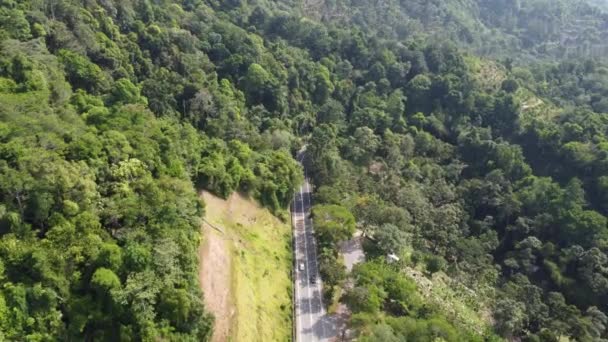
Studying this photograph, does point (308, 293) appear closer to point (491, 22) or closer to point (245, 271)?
point (245, 271)

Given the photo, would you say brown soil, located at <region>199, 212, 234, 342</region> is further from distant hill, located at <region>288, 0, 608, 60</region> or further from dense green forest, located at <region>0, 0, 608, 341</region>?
distant hill, located at <region>288, 0, 608, 60</region>

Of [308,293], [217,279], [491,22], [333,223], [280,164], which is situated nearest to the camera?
[217,279]

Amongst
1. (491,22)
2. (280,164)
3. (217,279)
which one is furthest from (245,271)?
(491,22)

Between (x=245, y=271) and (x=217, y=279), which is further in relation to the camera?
(x=245, y=271)

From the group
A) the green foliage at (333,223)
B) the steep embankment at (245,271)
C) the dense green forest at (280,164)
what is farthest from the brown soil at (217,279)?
the green foliage at (333,223)

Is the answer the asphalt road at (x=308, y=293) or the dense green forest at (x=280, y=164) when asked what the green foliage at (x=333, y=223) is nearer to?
the dense green forest at (x=280, y=164)

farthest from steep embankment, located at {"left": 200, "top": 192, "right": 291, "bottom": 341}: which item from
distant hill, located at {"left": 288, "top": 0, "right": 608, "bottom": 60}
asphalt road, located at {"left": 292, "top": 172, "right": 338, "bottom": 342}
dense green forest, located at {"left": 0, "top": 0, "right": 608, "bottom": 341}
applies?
distant hill, located at {"left": 288, "top": 0, "right": 608, "bottom": 60}
